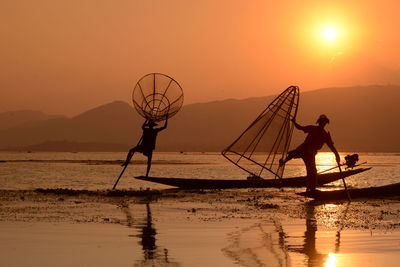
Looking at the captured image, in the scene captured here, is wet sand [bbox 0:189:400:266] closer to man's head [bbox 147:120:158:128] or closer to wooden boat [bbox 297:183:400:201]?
wooden boat [bbox 297:183:400:201]

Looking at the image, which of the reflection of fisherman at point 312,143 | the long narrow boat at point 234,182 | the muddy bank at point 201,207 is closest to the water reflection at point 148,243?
the muddy bank at point 201,207

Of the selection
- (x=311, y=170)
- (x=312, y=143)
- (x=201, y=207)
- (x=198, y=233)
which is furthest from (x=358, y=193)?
(x=198, y=233)

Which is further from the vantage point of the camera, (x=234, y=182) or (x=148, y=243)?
(x=234, y=182)

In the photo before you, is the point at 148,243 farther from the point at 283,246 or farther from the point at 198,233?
the point at 283,246

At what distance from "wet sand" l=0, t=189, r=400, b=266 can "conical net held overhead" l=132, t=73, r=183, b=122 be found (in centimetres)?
664

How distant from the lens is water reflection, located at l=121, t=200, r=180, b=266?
1172cm

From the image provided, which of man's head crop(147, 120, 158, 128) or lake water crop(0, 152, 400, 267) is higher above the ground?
man's head crop(147, 120, 158, 128)

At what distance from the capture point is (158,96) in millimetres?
33000

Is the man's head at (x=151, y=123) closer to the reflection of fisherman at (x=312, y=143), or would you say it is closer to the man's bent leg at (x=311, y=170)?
the reflection of fisherman at (x=312, y=143)

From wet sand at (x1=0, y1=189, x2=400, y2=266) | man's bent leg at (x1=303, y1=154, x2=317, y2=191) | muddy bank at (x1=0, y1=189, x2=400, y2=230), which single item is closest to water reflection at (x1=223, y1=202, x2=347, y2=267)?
wet sand at (x1=0, y1=189, x2=400, y2=266)

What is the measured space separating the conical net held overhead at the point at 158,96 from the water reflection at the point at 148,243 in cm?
1161

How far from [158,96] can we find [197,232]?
17.4 m

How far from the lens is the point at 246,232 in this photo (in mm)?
16250

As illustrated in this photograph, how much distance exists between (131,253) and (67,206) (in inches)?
453
